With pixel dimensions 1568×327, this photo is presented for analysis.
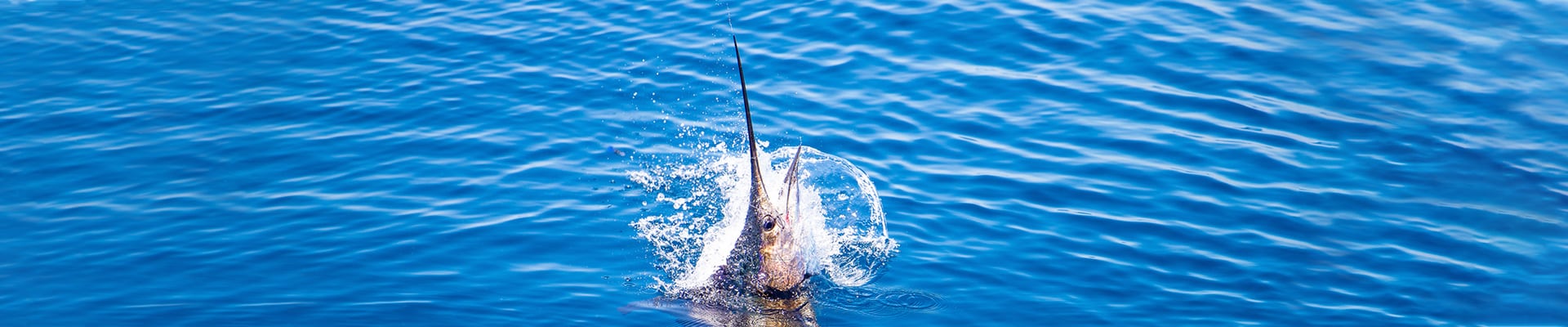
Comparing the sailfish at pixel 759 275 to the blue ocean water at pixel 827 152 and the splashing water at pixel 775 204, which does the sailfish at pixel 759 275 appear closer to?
the splashing water at pixel 775 204

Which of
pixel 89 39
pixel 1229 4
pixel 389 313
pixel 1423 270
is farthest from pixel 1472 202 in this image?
pixel 89 39

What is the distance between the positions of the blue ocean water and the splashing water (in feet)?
0.46

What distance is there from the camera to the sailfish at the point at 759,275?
879 centimetres

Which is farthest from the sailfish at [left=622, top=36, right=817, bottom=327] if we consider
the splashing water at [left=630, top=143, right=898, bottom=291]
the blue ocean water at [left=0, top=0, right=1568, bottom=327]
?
the blue ocean water at [left=0, top=0, right=1568, bottom=327]

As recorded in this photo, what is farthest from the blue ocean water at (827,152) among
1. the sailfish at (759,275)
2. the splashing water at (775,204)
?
the sailfish at (759,275)

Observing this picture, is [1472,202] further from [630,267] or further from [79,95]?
[79,95]

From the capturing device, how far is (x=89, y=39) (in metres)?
15.2

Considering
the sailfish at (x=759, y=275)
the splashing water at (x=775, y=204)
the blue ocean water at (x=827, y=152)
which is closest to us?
the sailfish at (x=759, y=275)

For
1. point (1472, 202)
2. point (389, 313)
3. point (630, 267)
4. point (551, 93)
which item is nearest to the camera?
point (389, 313)

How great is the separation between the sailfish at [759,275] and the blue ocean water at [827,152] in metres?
0.29

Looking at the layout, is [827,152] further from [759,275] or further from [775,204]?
[759,275]

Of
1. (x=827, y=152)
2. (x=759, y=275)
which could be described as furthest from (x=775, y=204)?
(x=827, y=152)

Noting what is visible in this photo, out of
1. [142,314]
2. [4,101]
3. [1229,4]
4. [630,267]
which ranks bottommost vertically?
[142,314]

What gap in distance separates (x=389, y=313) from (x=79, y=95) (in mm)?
6209
